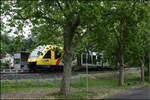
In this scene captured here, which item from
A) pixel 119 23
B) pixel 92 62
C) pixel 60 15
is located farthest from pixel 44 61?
pixel 60 15

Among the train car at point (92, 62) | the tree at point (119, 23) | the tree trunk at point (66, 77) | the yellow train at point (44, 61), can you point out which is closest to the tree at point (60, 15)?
the tree trunk at point (66, 77)

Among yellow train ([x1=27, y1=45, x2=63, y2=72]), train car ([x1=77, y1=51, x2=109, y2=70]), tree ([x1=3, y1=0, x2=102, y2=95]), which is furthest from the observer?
train car ([x1=77, y1=51, x2=109, y2=70])

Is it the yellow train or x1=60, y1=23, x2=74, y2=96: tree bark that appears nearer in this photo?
x1=60, y1=23, x2=74, y2=96: tree bark

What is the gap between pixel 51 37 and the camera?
13789 millimetres

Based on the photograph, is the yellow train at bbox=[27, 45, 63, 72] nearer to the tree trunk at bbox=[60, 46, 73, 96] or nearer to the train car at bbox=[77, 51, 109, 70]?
the train car at bbox=[77, 51, 109, 70]

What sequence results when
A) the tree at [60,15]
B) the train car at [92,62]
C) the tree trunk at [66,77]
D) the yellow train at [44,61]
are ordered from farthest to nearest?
the train car at [92,62] < the yellow train at [44,61] < the tree trunk at [66,77] < the tree at [60,15]

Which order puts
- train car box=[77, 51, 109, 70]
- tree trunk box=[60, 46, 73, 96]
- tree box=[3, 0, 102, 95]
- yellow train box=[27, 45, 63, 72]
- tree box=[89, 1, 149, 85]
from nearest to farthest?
tree box=[3, 0, 102, 95], tree trunk box=[60, 46, 73, 96], tree box=[89, 1, 149, 85], yellow train box=[27, 45, 63, 72], train car box=[77, 51, 109, 70]

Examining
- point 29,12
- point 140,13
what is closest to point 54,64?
point 140,13

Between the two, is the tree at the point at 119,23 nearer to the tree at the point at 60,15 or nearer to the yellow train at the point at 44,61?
the tree at the point at 60,15

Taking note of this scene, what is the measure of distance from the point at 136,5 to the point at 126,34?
5436 mm

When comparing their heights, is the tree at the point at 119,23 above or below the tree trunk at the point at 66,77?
above

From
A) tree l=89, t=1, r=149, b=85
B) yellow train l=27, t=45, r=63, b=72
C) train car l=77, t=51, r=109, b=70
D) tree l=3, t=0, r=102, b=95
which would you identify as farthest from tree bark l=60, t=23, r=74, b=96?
train car l=77, t=51, r=109, b=70

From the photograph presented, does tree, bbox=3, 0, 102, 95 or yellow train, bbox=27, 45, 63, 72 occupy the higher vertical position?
tree, bbox=3, 0, 102, 95

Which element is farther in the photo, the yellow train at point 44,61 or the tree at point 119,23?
the yellow train at point 44,61
